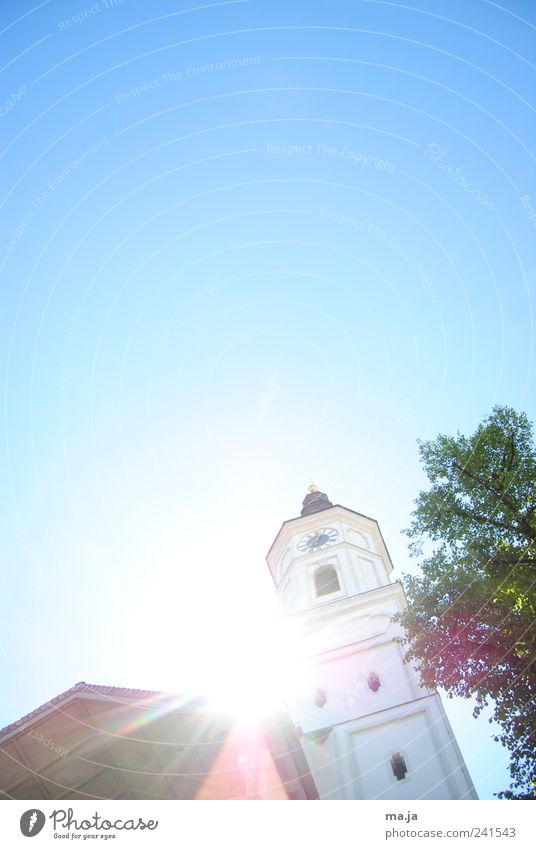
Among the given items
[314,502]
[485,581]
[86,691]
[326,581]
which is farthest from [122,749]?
[314,502]

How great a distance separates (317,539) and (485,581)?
57.5ft

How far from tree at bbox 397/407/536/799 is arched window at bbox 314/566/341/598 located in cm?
1280

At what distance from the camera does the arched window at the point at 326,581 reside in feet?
95.8

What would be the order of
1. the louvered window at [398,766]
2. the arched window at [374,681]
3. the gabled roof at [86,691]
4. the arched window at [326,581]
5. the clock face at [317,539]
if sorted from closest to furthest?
the gabled roof at [86,691], the louvered window at [398,766], the arched window at [374,681], the arched window at [326,581], the clock face at [317,539]

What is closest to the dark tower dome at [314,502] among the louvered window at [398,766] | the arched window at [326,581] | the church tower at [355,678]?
the church tower at [355,678]

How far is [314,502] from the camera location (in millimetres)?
37750

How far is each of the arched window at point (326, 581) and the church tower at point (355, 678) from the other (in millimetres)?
55

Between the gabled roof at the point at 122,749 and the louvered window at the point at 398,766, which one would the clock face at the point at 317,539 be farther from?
the gabled roof at the point at 122,749

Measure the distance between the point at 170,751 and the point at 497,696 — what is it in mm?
9055

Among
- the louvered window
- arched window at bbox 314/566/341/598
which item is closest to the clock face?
arched window at bbox 314/566/341/598

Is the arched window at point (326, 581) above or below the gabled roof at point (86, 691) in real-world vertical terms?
above

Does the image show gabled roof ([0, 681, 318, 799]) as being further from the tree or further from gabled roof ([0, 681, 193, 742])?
the tree

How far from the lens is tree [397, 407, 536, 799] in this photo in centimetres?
1423

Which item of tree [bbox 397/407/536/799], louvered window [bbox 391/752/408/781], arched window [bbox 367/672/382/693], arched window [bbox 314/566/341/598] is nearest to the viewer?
tree [bbox 397/407/536/799]
